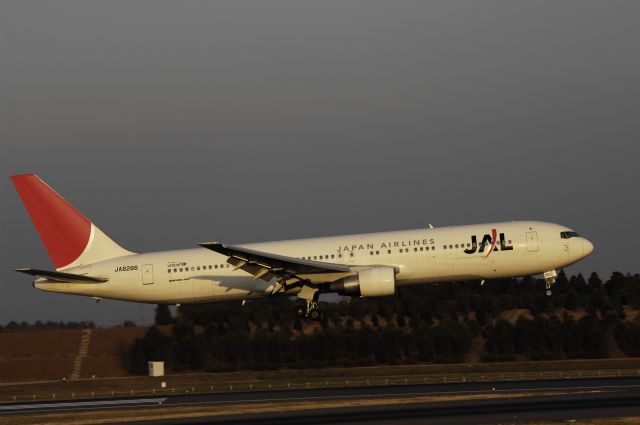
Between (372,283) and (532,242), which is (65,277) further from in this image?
(532,242)

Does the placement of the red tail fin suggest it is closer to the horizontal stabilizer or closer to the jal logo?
the horizontal stabilizer

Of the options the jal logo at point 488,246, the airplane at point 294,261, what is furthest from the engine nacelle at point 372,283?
the jal logo at point 488,246

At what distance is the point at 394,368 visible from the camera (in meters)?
52.2

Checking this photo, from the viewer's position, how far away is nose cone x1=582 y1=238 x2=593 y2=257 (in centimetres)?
4703

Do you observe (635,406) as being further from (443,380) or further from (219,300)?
(219,300)

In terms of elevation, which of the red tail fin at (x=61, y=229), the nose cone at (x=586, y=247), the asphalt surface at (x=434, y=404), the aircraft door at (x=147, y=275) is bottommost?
the asphalt surface at (x=434, y=404)

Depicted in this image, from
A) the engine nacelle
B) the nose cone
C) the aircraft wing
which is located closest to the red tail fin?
the aircraft wing

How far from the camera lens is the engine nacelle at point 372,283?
1767 inches

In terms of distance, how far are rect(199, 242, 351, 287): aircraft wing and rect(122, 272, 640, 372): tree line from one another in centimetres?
714

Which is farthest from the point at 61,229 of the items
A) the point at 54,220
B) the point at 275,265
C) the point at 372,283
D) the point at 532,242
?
the point at 532,242

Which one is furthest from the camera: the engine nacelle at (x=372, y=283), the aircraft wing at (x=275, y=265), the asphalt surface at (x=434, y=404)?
→ the engine nacelle at (x=372, y=283)

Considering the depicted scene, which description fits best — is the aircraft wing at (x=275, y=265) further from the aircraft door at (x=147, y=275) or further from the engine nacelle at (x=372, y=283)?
the aircraft door at (x=147, y=275)

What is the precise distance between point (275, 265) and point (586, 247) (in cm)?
1528

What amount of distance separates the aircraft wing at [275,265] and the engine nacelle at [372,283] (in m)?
0.63
